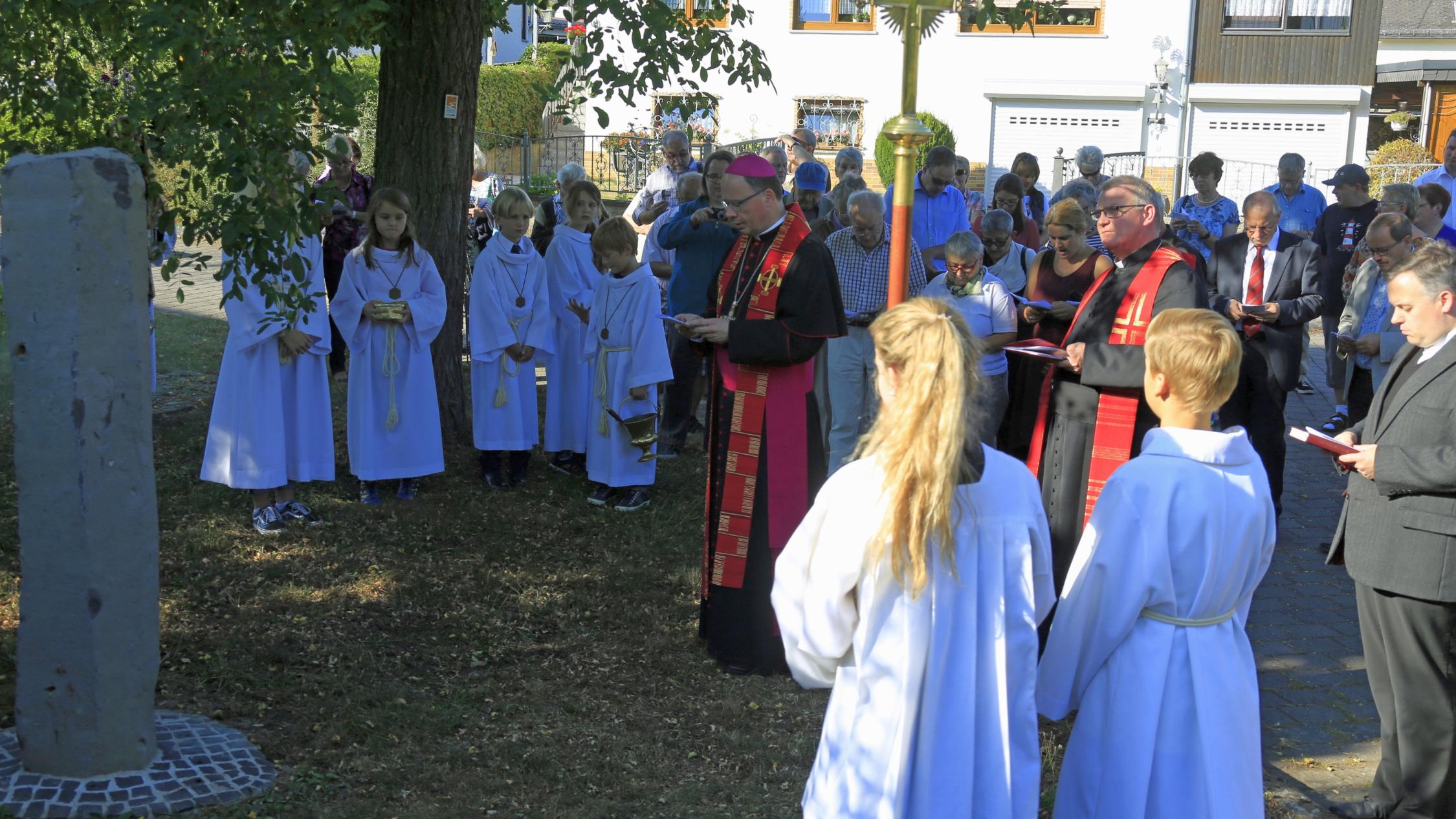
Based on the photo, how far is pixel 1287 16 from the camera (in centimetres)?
2638

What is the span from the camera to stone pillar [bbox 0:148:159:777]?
151 inches

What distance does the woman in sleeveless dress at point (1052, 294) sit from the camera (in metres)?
6.40

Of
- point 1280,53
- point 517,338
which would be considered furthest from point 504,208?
point 1280,53

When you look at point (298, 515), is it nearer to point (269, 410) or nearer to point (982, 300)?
point (269, 410)

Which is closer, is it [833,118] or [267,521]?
[267,521]

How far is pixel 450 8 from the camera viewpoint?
8156 mm

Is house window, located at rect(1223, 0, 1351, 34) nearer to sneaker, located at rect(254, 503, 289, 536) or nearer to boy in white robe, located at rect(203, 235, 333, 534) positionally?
boy in white robe, located at rect(203, 235, 333, 534)

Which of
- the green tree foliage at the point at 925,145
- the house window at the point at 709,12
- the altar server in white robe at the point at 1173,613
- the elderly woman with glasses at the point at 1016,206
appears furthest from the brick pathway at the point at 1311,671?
the green tree foliage at the point at 925,145

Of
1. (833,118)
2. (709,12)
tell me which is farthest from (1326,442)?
(833,118)

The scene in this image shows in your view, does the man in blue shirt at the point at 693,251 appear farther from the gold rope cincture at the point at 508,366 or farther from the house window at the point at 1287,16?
the house window at the point at 1287,16

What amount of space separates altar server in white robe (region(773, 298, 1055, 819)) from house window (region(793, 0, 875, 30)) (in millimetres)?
24560

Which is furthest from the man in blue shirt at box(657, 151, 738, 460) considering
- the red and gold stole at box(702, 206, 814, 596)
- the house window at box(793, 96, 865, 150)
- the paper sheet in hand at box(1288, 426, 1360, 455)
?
the house window at box(793, 96, 865, 150)

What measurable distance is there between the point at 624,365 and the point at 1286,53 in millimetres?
23111

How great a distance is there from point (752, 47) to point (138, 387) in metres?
4.99
